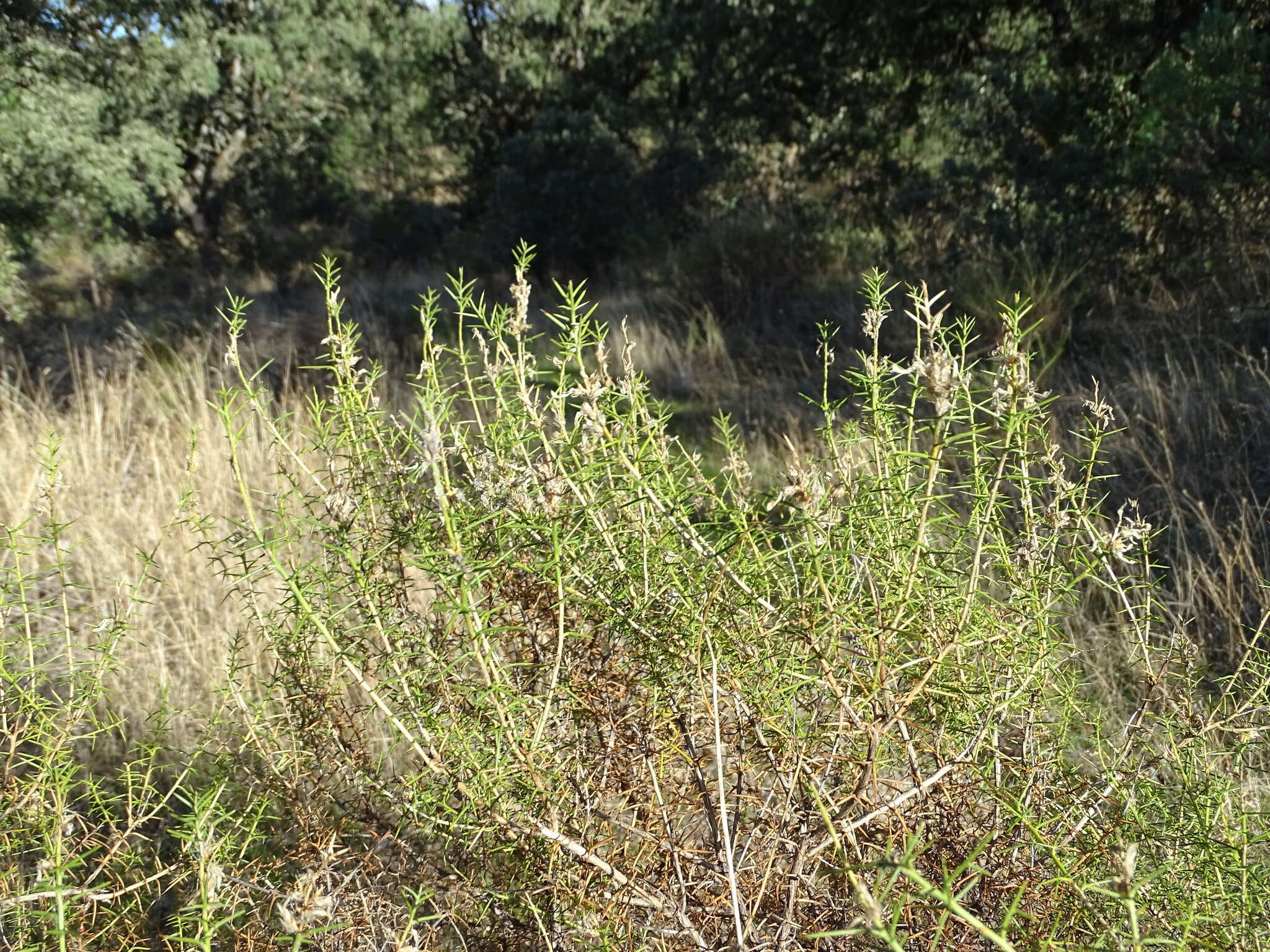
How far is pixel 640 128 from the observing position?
1331 cm

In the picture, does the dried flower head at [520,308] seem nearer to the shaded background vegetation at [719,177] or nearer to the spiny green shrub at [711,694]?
the spiny green shrub at [711,694]

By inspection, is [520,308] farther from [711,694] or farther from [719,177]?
[719,177]

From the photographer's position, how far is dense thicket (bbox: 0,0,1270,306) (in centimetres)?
575

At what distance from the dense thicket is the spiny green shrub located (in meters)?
5.10

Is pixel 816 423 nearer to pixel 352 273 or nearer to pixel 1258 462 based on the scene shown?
pixel 1258 462

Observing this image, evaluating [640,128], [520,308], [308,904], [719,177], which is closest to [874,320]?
[520,308]

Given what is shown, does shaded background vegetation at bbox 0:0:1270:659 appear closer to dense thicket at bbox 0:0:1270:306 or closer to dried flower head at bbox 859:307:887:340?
dense thicket at bbox 0:0:1270:306

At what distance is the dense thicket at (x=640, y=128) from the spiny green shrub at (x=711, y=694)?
510 cm

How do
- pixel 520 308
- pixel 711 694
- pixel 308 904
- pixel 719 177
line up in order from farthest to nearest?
pixel 719 177 < pixel 520 308 < pixel 711 694 < pixel 308 904

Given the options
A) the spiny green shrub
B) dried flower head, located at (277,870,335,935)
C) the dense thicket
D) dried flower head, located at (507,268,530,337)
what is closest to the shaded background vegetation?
the dense thicket

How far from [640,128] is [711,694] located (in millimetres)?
13337

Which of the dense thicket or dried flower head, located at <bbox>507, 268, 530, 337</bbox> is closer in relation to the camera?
dried flower head, located at <bbox>507, 268, 530, 337</bbox>

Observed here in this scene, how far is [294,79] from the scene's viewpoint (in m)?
15.7

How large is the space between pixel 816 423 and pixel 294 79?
14.6m
